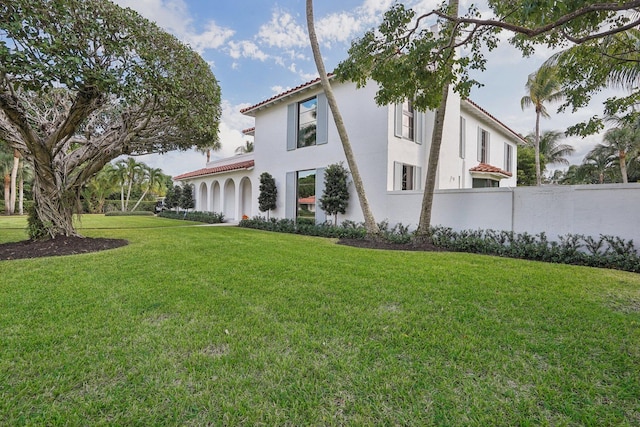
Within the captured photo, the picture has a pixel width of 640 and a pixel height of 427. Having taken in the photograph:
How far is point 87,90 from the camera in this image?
627 cm

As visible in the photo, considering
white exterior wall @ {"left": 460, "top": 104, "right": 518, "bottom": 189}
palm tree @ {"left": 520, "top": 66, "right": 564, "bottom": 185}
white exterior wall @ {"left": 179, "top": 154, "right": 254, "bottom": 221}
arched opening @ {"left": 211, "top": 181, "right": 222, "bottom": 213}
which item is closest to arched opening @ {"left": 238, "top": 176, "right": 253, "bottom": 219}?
white exterior wall @ {"left": 179, "top": 154, "right": 254, "bottom": 221}

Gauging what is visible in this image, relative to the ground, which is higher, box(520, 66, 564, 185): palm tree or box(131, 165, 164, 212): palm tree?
box(520, 66, 564, 185): palm tree

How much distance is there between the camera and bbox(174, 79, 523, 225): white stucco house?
11648 mm

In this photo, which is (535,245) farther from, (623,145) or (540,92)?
(623,145)

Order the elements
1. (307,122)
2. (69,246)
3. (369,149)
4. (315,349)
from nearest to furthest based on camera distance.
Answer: (315,349)
(69,246)
(369,149)
(307,122)

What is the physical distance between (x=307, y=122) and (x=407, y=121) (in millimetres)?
4706

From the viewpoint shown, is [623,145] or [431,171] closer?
[431,171]

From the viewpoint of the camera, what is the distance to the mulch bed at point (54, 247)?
712cm

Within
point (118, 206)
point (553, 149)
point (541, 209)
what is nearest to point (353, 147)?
point (541, 209)

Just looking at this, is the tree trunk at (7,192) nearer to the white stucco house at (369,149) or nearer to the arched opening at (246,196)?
the white stucco house at (369,149)

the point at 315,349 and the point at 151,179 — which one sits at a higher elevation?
the point at 151,179

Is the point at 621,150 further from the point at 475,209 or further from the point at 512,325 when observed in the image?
the point at 512,325

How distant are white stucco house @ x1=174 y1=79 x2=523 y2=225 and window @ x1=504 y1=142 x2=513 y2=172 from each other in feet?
0.65

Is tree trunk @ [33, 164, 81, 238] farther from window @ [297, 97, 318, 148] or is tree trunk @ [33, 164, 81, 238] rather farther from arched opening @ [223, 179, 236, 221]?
arched opening @ [223, 179, 236, 221]
